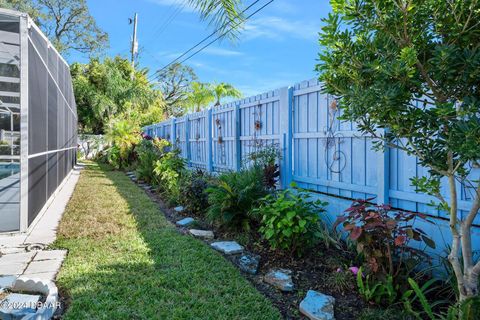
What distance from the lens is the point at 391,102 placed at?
69.1 inches

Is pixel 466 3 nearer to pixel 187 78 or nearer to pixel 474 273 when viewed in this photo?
pixel 474 273

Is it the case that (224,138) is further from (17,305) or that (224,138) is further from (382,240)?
(17,305)

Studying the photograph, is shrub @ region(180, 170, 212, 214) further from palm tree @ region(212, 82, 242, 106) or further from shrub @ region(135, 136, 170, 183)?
palm tree @ region(212, 82, 242, 106)

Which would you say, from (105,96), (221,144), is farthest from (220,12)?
(105,96)

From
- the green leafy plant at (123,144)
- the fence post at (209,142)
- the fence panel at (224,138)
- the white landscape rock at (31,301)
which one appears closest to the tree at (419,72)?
the white landscape rock at (31,301)

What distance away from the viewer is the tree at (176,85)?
29953 millimetres

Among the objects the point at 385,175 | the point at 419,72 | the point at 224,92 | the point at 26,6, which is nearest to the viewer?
the point at 419,72

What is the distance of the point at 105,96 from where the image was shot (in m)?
20.6

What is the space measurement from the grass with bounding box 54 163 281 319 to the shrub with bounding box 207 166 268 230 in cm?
54

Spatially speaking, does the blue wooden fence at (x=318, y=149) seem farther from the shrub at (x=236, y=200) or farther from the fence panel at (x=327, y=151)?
→ the shrub at (x=236, y=200)

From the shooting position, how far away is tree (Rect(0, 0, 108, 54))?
2183 centimetres

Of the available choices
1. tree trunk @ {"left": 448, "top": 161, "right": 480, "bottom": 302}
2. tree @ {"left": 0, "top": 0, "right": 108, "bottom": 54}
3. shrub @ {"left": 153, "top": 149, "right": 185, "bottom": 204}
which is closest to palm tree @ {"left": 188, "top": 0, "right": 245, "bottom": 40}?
tree trunk @ {"left": 448, "top": 161, "right": 480, "bottom": 302}

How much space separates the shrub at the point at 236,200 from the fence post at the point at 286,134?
0.37m

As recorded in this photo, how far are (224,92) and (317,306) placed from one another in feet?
54.5
